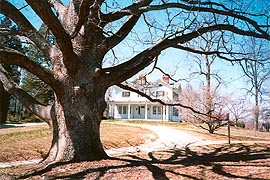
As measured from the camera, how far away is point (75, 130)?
20.4ft

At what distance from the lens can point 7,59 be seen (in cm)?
565

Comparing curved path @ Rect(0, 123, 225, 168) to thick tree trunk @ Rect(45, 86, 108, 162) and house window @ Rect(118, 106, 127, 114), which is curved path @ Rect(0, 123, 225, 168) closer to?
thick tree trunk @ Rect(45, 86, 108, 162)

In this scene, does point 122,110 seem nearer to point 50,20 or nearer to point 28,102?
point 28,102

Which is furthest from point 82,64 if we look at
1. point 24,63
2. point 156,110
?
point 156,110

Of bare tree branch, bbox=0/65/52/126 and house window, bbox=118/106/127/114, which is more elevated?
house window, bbox=118/106/127/114

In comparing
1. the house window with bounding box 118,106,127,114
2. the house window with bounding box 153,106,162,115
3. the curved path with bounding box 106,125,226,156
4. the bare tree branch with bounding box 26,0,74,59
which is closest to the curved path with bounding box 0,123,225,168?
the curved path with bounding box 106,125,226,156

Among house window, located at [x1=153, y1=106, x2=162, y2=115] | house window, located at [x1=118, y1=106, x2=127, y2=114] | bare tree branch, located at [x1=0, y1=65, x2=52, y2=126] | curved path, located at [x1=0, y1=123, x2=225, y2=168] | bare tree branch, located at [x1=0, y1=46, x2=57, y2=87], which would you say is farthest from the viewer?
house window, located at [x1=118, y1=106, x2=127, y2=114]

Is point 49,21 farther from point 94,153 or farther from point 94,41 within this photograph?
point 94,153

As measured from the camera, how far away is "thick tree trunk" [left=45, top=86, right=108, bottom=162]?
20.2 ft

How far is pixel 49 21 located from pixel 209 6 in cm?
395

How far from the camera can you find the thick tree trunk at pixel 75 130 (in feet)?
20.2

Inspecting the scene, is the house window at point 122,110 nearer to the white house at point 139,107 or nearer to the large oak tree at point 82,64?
the white house at point 139,107

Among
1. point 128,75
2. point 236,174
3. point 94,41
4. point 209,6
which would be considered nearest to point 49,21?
point 94,41

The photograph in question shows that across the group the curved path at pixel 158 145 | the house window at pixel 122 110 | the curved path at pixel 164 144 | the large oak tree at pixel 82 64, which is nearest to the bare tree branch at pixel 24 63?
the large oak tree at pixel 82 64
